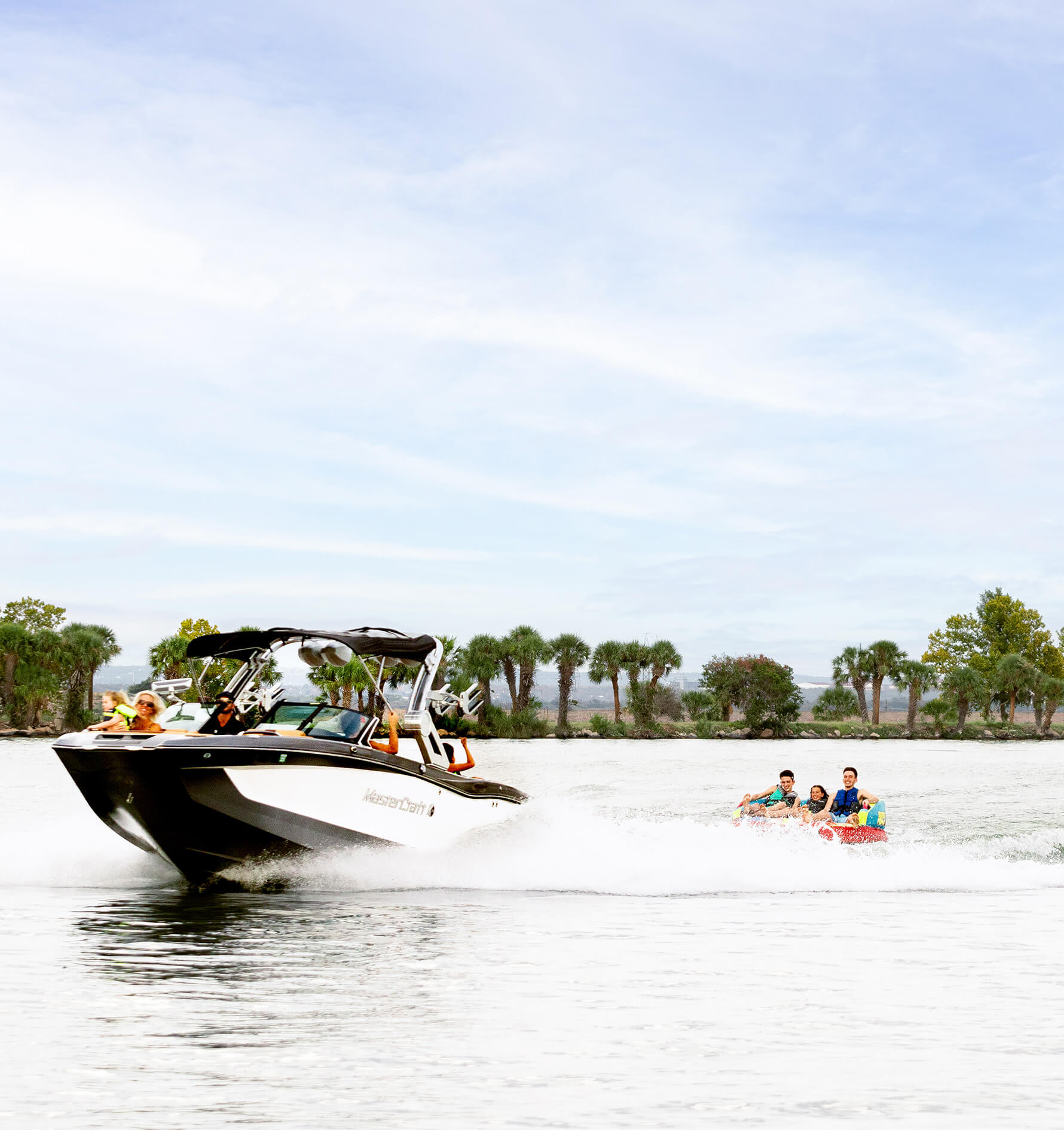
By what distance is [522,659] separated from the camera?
319 ft

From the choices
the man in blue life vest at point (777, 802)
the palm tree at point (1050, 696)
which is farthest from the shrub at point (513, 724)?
the man in blue life vest at point (777, 802)

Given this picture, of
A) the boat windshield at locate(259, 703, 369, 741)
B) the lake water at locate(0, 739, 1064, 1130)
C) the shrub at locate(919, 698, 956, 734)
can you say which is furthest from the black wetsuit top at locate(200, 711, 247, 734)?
the shrub at locate(919, 698, 956, 734)

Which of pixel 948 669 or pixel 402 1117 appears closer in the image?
pixel 402 1117

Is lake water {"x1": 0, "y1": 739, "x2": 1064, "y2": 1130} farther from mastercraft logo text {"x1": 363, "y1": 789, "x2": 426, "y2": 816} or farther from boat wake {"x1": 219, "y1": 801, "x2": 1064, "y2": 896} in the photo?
mastercraft logo text {"x1": 363, "y1": 789, "x2": 426, "y2": 816}

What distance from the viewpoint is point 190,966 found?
10570mm

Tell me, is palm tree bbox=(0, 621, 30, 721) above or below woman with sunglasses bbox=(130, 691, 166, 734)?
above

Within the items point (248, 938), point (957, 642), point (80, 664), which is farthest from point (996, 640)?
point (248, 938)

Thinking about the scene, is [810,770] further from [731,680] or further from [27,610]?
[27,610]

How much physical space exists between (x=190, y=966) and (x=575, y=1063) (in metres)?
4.22

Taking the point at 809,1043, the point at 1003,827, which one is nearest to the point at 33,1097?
the point at 809,1043

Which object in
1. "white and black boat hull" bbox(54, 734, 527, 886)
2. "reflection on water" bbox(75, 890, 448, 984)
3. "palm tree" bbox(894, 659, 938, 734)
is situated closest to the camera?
"reflection on water" bbox(75, 890, 448, 984)

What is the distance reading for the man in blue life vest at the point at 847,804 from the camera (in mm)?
19859

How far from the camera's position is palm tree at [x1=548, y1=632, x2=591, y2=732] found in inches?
3981

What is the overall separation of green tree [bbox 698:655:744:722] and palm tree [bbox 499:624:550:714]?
23.4 metres
